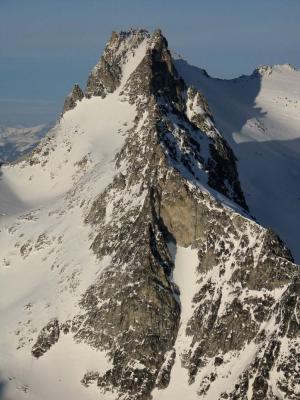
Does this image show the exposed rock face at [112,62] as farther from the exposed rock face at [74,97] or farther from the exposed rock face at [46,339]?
the exposed rock face at [46,339]

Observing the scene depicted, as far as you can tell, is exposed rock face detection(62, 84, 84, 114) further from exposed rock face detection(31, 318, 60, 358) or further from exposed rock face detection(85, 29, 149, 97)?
exposed rock face detection(31, 318, 60, 358)

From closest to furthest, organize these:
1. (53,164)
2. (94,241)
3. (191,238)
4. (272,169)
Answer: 1. (191,238)
2. (94,241)
3. (53,164)
4. (272,169)

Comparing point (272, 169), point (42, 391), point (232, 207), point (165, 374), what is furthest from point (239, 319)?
point (272, 169)

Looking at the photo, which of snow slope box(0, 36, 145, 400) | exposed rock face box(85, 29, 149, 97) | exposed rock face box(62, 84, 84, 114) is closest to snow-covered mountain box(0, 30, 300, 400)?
snow slope box(0, 36, 145, 400)

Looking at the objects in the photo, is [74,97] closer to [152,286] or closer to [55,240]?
[55,240]

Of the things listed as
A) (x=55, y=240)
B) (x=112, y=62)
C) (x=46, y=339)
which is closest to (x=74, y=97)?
(x=112, y=62)

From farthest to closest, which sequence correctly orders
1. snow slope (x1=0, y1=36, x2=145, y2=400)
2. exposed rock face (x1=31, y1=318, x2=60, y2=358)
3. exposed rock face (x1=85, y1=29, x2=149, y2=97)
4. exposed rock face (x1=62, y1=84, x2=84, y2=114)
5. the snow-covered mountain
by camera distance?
exposed rock face (x1=62, y1=84, x2=84, y2=114) → exposed rock face (x1=85, y1=29, x2=149, y2=97) → exposed rock face (x1=31, y1=318, x2=60, y2=358) → snow slope (x1=0, y1=36, x2=145, y2=400) → the snow-covered mountain

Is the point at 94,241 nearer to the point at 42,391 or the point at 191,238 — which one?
the point at 191,238

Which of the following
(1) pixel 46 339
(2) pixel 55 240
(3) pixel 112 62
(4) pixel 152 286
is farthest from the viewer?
(3) pixel 112 62
